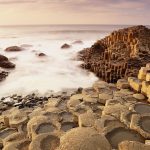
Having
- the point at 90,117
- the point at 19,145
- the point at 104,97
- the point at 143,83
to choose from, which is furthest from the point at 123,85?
the point at 19,145

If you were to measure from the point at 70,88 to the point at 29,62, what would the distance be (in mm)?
4901

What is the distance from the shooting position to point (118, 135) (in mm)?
4508

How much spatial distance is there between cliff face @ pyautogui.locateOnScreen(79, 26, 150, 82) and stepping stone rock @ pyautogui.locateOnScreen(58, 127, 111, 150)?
4159 millimetres

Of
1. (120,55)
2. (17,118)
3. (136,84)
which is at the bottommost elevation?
(17,118)

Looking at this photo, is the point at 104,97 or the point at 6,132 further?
the point at 104,97

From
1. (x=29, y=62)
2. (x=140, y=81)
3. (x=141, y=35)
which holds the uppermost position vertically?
(x=141, y=35)

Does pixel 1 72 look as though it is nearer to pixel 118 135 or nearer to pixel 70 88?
pixel 70 88

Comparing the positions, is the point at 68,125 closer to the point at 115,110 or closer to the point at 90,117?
the point at 90,117

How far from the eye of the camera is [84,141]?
4176mm

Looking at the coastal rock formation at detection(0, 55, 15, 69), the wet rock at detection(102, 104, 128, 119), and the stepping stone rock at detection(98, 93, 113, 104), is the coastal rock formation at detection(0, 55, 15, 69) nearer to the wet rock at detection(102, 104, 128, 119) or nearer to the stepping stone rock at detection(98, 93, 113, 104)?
the stepping stone rock at detection(98, 93, 113, 104)

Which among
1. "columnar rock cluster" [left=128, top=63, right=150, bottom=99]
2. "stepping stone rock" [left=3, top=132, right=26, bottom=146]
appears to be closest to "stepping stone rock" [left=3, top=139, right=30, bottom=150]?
"stepping stone rock" [left=3, top=132, right=26, bottom=146]

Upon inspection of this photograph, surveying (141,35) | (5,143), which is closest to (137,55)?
(141,35)

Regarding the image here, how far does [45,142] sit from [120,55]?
241 inches

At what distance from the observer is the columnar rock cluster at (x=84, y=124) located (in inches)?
166
